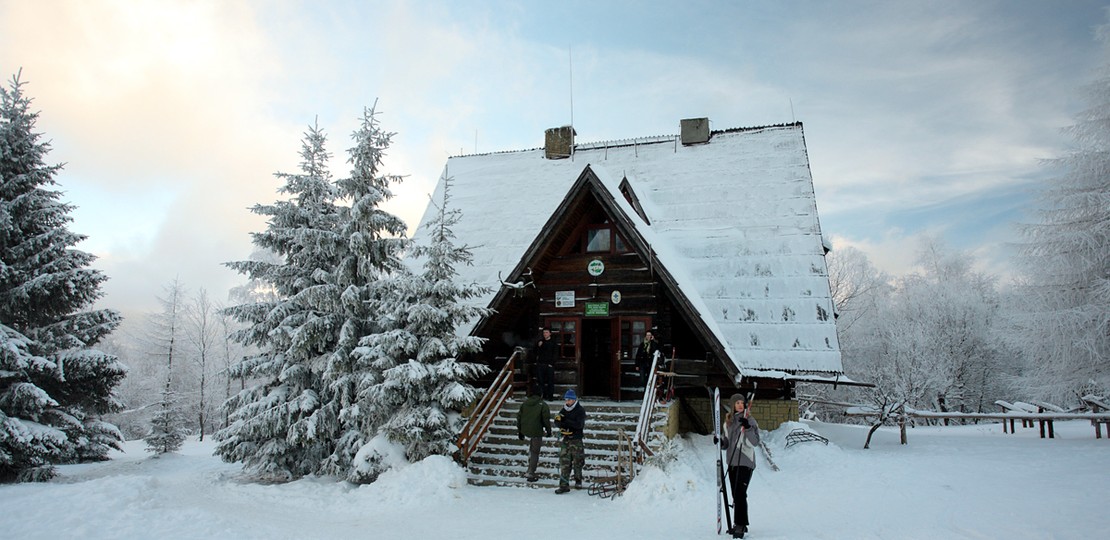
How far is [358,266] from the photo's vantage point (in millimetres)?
12922

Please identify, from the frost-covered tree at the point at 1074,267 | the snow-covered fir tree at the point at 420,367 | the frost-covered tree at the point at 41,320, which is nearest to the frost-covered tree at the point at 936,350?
the frost-covered tree at the point at 1074,267

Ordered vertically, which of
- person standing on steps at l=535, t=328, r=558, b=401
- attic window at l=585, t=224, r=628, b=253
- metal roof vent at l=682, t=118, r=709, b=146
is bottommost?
person standing on steps at l=535, t=328, r=558, b=401

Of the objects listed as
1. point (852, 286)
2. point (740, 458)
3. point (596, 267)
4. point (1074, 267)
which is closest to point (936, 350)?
point (852, 286)

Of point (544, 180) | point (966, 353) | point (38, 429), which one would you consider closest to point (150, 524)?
point (38, 429)

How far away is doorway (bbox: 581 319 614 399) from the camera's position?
1633 centimetres

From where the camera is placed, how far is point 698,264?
54.4ft

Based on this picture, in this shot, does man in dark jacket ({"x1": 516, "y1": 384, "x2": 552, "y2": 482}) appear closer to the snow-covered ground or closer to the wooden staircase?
the wooden staircase

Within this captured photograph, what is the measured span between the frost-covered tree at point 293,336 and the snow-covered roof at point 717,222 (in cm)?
329

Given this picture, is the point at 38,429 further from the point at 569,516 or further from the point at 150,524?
the point at 569,516

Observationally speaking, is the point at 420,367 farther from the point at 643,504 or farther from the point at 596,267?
the point at 596,267

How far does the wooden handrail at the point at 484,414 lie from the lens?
1191 cm

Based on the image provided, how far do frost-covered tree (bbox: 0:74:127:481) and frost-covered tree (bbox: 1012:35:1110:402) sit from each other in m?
23.3

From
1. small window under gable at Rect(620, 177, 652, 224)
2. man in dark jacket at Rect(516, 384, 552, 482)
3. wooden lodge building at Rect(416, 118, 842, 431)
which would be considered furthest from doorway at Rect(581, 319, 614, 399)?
man in dark jacket at Rect(516, 384, 552, 482)

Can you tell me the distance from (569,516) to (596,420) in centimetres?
405
